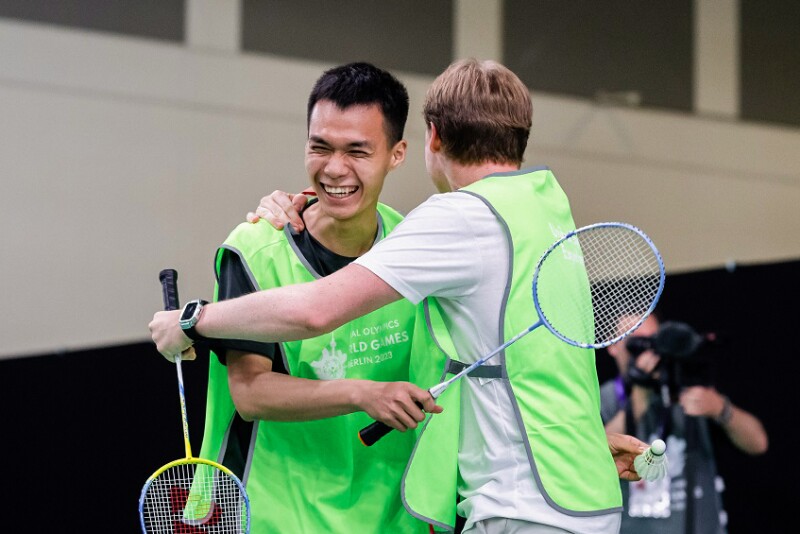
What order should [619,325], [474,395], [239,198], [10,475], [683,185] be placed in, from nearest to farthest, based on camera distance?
[474,395], [619,325], [10,475], [239,198], [683,185]

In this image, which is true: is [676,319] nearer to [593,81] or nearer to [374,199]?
[593,81]

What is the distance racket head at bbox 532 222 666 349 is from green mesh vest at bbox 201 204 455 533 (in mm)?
376

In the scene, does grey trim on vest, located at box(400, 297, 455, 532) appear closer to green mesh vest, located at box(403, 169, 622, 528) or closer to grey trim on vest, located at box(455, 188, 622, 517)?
green mesh vest, located at box(403, 169, 622, 528)

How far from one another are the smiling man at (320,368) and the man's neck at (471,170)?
264 mm

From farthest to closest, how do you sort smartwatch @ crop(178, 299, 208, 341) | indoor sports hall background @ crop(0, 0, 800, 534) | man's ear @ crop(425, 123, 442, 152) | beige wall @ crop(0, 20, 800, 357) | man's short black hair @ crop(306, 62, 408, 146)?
beige wall @ crop(0, 20, 800, 357) → indoor sports hall background @ crop(0, 0, 800, 534) → man's short black hair @ crop(306, 62, 408, 146) → man's ear @ crop(425, 123, 442, 152) → smartwatch @ crop(178, 299, 208, 341)

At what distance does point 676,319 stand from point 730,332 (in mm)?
232

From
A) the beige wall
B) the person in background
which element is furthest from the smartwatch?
the beige wall

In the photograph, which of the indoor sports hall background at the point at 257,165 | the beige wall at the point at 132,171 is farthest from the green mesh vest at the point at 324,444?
the beige wall at the point at 132,171

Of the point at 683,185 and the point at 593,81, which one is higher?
the point at 593,81

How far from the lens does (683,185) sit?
19.1ft

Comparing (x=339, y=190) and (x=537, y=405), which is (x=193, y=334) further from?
(x=537, y=405)

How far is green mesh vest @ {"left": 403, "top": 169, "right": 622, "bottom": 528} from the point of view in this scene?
6.20ft

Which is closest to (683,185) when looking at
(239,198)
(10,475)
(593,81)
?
Answer: (593,81)

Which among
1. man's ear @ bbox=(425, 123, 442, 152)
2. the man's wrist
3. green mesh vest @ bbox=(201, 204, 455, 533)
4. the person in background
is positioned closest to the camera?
man's ear @ bbox=(425, 123, 442, 152)
